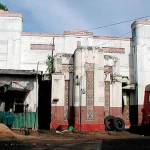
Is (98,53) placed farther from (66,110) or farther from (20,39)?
(20,39)

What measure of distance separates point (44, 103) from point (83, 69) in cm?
499

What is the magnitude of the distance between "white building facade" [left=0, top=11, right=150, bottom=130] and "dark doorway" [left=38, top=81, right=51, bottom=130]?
929 mm

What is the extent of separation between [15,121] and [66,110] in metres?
3.86

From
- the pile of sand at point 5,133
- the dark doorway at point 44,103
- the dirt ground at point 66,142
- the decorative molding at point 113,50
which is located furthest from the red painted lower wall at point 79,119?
the decorative molding at point 113,50

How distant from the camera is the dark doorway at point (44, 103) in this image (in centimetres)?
2741

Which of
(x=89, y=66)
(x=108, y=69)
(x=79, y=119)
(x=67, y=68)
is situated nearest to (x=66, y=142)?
(x=79, y=119)

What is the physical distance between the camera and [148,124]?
75.7 feet

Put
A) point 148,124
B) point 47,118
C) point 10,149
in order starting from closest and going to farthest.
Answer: point 10,149 < point 148,124 < point 47,118

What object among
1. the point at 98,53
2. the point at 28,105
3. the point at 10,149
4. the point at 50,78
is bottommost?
the point at 10,149

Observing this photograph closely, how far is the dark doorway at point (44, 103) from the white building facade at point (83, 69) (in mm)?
929

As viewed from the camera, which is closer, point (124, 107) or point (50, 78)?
point (50, 78)

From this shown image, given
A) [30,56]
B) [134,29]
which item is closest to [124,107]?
[134,29]

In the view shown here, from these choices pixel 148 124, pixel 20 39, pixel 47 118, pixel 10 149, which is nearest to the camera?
pixel 10 149

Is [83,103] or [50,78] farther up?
[50,78]
